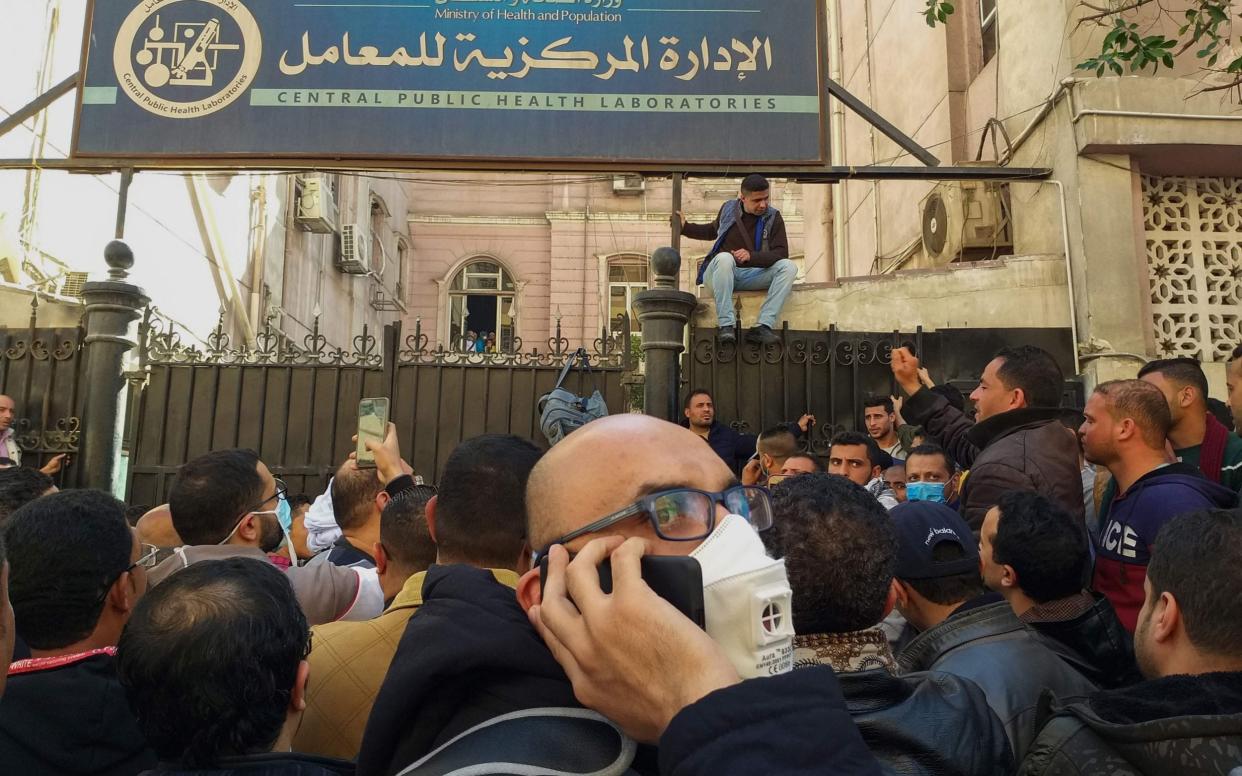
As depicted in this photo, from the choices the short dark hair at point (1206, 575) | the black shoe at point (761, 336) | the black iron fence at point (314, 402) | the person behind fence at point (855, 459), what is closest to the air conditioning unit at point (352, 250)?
the black iron fence at point (314, 402)

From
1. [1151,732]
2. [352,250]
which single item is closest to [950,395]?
[1151,732]

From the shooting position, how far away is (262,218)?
51.2 ft

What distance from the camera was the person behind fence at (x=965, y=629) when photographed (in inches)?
90.9

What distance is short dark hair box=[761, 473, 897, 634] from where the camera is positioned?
1.96 metres

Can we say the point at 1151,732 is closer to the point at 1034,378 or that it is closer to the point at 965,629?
the point at 965,629

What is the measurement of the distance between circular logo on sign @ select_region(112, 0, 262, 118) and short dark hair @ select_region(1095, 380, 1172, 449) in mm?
7075

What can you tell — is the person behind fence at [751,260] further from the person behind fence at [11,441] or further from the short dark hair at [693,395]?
the person behind fence at [11,441]

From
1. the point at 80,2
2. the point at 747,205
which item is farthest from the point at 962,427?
the point at 80,2

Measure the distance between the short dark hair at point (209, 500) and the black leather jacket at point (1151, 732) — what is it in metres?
2.48

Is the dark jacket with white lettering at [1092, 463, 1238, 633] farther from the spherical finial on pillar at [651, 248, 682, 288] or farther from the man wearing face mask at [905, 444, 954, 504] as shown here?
the spherical finial on pillar at [651, 248, 682, 288]

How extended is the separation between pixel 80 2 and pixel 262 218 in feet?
15.7

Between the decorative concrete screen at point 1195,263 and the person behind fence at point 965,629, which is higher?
the decorative concrete screen at point 1195,263

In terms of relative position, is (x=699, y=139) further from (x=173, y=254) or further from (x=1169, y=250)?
(x=173, y=254)

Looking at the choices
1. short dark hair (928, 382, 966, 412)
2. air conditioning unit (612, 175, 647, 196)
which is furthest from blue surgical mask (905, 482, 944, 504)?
air conditioning unit (612, 175, 647, 196)
